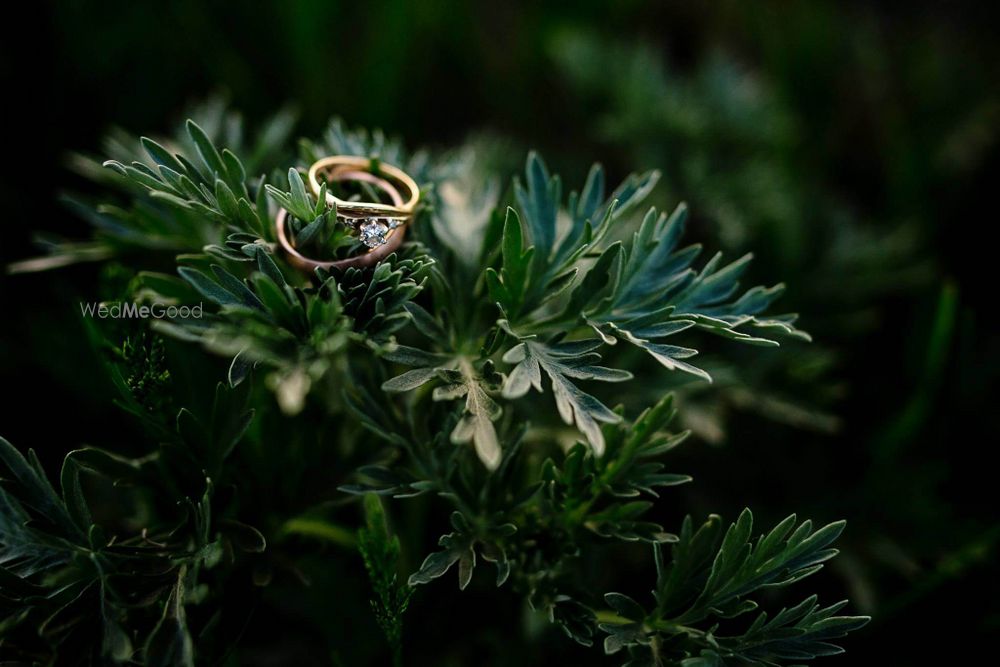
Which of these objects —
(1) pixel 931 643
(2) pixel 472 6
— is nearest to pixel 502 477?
(1) pixel 931 643

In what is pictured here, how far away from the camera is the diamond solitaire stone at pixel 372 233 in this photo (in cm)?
59

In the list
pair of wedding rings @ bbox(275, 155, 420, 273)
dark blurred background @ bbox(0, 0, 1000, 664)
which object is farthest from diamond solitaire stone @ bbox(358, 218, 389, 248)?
dark blurred background @ bbox(0, 0, 1000, 664)

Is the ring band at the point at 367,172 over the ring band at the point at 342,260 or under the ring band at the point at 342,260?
over

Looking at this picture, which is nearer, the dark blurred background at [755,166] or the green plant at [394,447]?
the green plant at [394,447]

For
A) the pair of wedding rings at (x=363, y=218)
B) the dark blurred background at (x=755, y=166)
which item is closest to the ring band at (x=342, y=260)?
the pair of wedding rings at (x=363, y=218)

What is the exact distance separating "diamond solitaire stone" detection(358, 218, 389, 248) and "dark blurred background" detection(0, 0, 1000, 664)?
0.41 meters

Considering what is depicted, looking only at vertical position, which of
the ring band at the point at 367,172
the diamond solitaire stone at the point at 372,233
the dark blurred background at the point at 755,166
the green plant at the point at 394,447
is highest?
the dark blurred background at the point at 755,166

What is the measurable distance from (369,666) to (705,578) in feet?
1.32

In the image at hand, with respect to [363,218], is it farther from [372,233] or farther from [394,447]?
[394,447]

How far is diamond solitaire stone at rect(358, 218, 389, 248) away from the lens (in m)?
Result: 0.59

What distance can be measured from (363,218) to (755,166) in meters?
0.79

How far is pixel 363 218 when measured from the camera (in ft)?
1.93

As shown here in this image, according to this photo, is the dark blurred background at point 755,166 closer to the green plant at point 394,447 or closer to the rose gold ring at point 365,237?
the green plant at point 394,447

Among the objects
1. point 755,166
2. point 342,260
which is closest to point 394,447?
point 342,260
